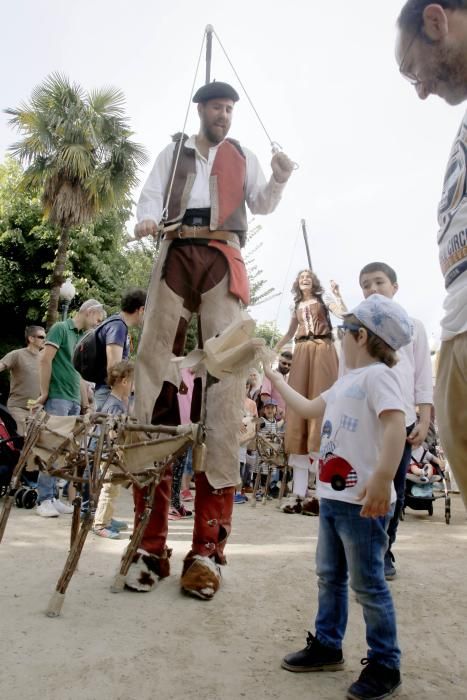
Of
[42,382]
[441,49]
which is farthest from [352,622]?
[42,382]

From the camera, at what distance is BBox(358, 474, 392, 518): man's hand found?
187cm

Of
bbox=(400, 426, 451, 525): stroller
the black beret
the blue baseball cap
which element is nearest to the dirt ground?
the blue baseball cap

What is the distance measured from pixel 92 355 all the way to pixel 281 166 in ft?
6.92

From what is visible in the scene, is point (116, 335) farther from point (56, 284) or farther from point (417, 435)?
point (56, 284)

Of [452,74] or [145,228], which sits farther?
[145,228]

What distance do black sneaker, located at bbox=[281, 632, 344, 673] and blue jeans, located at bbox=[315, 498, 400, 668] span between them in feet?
0.08

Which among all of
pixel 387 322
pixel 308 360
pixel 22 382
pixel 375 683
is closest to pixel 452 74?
pixel 387 322

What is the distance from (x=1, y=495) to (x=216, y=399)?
3.82m

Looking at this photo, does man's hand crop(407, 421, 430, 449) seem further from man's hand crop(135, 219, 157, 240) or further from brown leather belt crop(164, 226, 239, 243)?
man's hand crop(135, 219, 157, 240)

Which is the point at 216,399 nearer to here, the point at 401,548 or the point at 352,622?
the point at 352,622

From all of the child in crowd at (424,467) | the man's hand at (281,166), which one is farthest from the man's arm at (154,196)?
the child in crowd at (424,467)

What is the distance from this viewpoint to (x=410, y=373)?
3.51 meters

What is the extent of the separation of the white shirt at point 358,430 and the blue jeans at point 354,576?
0.07 m

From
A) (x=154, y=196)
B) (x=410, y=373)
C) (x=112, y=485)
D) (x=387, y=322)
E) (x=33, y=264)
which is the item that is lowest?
(x=112, y=485)
